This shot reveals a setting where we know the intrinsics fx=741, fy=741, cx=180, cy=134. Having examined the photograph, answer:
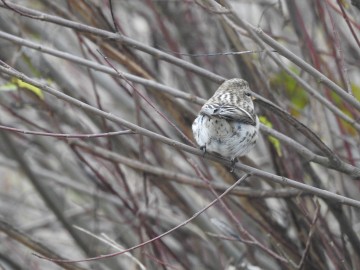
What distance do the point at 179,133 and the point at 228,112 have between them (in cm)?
80

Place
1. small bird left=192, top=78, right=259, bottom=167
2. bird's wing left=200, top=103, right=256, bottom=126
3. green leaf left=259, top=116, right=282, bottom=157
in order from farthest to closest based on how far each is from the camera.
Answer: green leaf left=259, top=116, right=282, bottom=157
small bird left=192, top=78, right=259, bottom=167
bird's wing left=200, top=103, right=256, bottom=126

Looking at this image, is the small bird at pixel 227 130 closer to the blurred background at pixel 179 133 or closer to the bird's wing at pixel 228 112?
the bird's wing at pixel 228 112

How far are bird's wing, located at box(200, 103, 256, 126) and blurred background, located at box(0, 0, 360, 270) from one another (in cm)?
12

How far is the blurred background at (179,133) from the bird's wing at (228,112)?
12 centimetres

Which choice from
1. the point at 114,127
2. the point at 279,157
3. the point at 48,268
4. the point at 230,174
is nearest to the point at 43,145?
the point at 114,127

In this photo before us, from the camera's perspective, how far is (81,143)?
15.6 feet

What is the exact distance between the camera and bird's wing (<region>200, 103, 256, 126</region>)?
3.83m

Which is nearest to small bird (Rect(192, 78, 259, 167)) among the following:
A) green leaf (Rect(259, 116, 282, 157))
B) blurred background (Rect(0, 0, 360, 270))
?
blurred background (Rect(0, 0, 360, 270))

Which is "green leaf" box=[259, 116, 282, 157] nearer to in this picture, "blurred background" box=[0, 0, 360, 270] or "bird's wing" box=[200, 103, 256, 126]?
"blurred background" box=[0, 0, 360, 270]

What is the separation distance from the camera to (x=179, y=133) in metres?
4.67

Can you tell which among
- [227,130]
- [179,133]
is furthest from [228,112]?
[179,133]

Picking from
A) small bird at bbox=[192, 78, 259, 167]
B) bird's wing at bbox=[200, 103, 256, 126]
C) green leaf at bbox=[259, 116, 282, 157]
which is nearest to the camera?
bird's wing at bbox=[200, 103, 256, 126]

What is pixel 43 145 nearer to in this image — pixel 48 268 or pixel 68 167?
pixel 68 167

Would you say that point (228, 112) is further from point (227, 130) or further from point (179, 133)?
point (179, 133)
